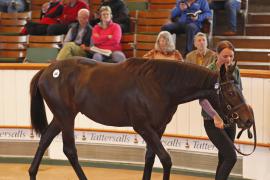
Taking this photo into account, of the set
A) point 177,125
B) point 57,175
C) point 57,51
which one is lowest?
point 57,175

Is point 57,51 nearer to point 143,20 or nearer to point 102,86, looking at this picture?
point 143,20

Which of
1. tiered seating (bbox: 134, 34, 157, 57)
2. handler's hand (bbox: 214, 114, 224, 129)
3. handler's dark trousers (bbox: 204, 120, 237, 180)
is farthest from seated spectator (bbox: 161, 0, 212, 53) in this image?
handler's hand (bbox: 214, 114, 224, 129)

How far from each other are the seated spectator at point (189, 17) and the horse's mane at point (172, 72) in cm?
335

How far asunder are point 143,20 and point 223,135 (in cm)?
519


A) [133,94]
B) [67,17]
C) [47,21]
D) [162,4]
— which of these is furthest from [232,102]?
[162,4]

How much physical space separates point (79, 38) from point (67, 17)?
128cm

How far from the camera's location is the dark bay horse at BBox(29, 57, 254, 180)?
5.63 meters

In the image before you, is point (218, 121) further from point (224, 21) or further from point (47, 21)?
point (47, 21)

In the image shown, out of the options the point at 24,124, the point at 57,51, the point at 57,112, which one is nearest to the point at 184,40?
the point at 57,51

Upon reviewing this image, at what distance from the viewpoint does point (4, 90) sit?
8641 mm

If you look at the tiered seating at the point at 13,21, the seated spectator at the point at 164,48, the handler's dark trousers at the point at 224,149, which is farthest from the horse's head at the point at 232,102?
the tiered seating at the point at 13,21

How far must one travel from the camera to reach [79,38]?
967cm

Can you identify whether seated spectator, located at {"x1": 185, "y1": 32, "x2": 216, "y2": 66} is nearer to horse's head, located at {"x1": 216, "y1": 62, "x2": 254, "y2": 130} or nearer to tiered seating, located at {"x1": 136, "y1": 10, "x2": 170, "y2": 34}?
horse's head, located at {"x1": 216, "y1": 62, "x2": 254, "y2": 130}

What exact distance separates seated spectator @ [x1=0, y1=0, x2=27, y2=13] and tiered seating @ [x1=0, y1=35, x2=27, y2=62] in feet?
3.99
